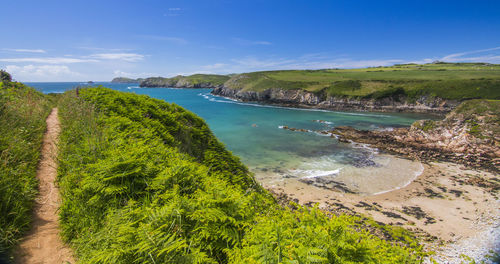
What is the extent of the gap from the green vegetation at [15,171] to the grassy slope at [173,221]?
590 millimetres

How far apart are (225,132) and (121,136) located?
39.6 m

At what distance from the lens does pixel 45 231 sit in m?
3.94

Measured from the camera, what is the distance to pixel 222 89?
5310 inches

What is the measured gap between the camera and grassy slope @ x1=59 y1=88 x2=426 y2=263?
2918mm

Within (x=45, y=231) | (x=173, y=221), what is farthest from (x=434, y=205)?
(x=45, y=231)

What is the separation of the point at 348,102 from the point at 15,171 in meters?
93.4

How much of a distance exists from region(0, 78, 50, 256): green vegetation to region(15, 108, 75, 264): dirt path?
5.8 inches

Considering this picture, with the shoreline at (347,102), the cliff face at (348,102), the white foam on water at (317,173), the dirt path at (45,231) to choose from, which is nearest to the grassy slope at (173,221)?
the dirt path at (45,231)

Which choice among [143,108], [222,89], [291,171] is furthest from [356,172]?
[222,89]

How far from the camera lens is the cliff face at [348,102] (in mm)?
72688

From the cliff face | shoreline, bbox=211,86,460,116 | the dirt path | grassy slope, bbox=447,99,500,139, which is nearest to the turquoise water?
the dirt path

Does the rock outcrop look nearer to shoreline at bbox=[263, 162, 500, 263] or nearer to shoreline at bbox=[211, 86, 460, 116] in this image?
shoreline at bbox=[263, 162, 500, 263]

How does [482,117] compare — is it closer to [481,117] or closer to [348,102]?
[481,117]

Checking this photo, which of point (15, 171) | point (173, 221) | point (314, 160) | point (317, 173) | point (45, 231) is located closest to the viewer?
point (173, 221)
